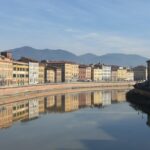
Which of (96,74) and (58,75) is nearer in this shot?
(58,75)

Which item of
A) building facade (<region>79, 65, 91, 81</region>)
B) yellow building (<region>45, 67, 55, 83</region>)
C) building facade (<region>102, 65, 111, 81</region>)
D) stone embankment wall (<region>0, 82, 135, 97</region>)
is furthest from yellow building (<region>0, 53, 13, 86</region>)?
building facade (<region>102, 65, 111, 81</region>)

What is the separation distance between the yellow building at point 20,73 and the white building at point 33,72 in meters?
2.21

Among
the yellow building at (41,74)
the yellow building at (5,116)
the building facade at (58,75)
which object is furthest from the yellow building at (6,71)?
the building facade at (58,75)

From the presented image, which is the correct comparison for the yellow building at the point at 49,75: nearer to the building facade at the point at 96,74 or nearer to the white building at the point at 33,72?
the white building at the point at 33,72

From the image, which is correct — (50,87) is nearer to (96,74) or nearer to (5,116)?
(5,116)

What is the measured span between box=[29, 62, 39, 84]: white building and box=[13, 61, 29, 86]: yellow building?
221 cm

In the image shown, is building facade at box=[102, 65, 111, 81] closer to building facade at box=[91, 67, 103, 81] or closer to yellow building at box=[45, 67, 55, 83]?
building facade at box=[91, 67, 103, 81]

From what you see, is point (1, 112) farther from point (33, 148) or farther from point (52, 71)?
point (52, 71)

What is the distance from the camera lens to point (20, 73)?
10731cm

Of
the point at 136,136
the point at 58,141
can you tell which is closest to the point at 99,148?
the point at 58,141

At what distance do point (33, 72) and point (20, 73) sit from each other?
10608 millimetres

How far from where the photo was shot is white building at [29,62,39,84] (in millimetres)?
115375

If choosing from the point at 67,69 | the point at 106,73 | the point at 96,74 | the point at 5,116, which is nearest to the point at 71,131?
the point at 5,116

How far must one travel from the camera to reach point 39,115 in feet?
166
